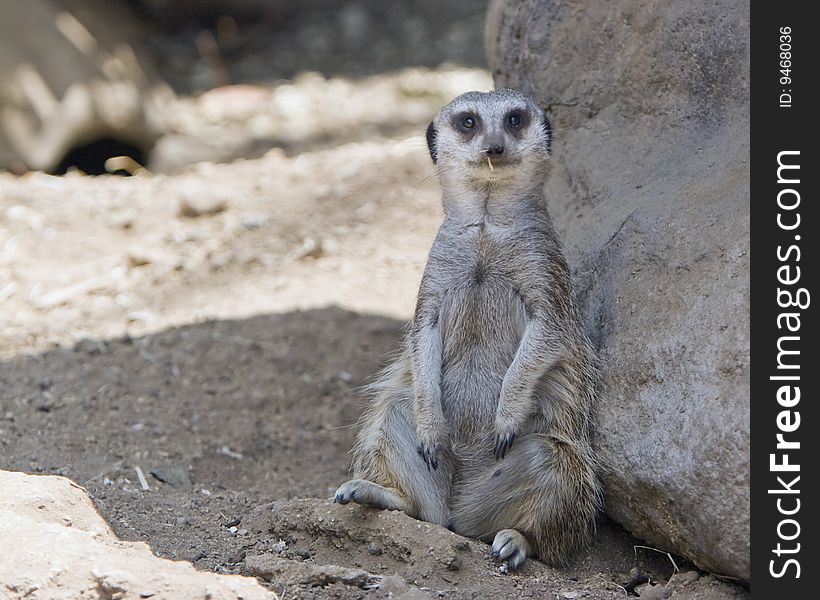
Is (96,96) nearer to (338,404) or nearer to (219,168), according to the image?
(219,168)

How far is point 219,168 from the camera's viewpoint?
6375mm

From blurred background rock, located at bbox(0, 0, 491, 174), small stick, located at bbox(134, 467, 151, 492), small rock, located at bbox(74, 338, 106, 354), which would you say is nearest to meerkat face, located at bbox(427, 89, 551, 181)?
small stick, located at bbox(134, 467, 151, 492)

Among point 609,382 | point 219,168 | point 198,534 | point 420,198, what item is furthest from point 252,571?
point 219,168

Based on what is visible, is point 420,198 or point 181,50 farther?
point 181,50

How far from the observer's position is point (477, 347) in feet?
10.8

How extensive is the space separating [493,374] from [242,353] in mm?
1484

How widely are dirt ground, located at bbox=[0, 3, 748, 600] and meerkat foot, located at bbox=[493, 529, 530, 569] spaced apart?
4cm

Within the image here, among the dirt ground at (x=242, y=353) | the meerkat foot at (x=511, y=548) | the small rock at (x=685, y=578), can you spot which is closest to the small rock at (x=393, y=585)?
the dirt ground at (x=242, y=353)

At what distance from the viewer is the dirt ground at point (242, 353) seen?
289 cm

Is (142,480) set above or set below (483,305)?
below

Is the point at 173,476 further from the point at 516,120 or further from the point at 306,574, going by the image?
the point at 516,120

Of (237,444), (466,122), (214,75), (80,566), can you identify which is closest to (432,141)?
(466,122)

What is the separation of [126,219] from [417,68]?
112 inches

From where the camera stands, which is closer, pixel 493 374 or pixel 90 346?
pixel 493 374
